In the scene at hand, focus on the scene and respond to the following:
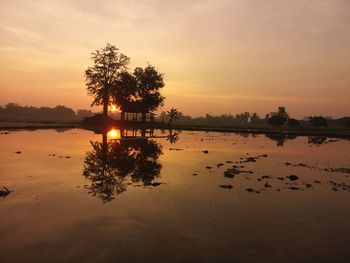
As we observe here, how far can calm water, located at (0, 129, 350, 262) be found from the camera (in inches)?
422

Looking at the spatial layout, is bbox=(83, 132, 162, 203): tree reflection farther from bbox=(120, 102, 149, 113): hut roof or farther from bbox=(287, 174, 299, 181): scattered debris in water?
bbox=(120, 102, 149, 113): hut roof

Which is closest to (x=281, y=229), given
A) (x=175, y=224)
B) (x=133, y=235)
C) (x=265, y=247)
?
(x=265, y=247)

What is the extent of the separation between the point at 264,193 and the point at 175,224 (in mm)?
8022

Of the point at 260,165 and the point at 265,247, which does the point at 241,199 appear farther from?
the point at 260,165

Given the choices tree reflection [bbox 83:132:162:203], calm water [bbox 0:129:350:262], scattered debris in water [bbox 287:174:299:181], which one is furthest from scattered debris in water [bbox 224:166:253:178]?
tree reflection [bbox 83:132:162:203]

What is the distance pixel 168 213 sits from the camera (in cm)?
1484

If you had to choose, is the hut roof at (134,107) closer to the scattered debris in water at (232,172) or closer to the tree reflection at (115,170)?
the tree reflection at (115,170)

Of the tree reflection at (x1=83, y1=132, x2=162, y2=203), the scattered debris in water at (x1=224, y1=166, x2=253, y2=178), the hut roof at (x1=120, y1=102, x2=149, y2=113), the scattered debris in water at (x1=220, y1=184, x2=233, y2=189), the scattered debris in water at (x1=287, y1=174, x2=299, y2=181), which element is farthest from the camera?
the hut roof at (x1=120, y1=102, x2=149, y2=113)

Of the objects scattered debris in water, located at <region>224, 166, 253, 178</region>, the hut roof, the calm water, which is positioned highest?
the hut roof

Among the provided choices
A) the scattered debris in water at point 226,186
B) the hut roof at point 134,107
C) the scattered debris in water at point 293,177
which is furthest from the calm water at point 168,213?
the hut roof at point 134,107

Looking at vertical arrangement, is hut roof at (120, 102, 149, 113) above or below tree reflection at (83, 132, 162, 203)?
above

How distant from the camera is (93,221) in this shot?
1332 centimetres

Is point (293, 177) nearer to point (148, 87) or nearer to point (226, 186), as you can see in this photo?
point (226, 186)

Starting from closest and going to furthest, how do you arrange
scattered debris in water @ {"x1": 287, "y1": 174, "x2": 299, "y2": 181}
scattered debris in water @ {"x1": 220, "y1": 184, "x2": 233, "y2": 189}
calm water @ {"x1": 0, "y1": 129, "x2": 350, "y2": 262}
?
calm water @ {"x1": 0, "y1": 129, "x2": 350, "y2": 262}
scattered debris in water @ {"x1": 220, "y1": 184, "x2": 233, "y2": 189}
scattered debris in water @ {"x1": 287, "y1": 174, "x2": 299, "y2": 181}
